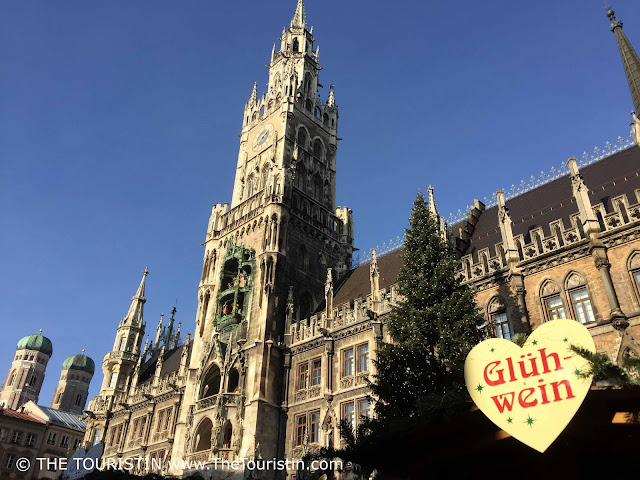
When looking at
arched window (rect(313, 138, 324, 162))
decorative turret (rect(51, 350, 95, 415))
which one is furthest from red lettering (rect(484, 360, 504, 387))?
decorative turret (rect(51, 350, 95, 415))

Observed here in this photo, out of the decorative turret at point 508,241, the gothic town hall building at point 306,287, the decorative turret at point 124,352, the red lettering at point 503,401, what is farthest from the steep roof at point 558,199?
the decorative turret at point 124,352

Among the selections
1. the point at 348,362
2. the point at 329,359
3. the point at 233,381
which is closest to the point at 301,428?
the point at 329,359

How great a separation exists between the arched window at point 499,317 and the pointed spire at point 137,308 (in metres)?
41.0

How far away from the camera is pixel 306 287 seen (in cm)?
3669

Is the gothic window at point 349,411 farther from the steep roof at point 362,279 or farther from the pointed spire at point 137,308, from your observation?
the pointed spire at point 137,308

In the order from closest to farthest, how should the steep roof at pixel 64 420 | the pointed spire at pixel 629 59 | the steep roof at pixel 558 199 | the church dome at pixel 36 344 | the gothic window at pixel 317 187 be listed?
the steep roof at pixel 558 199, the pointed spire at pixel 629 59, the gothic window at pixel 317 187, the steep roof at pixel 64 420, the church dome at pixel 36 344

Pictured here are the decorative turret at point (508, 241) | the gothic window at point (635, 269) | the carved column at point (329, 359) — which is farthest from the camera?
the carved column at point (329, 359)

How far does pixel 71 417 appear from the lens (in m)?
80.1

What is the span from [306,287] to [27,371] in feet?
361

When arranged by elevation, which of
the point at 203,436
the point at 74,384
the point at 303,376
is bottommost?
the point at 203,436

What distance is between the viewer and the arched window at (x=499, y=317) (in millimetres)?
23047

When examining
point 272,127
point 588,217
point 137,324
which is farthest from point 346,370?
point 137,324

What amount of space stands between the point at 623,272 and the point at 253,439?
1980 cm

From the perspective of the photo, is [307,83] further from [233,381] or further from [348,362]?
[348,362]
